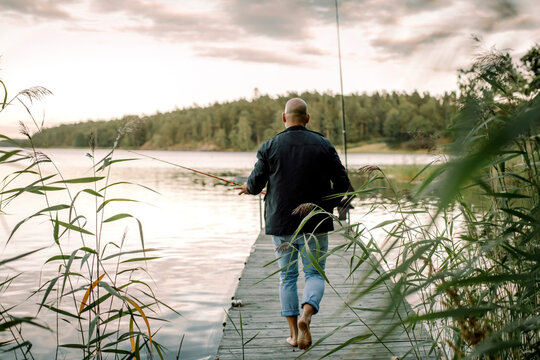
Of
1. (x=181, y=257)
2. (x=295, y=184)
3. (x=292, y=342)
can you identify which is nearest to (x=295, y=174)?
(x=295, y=184)

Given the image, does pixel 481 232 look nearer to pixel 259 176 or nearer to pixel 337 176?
pixel 337 176

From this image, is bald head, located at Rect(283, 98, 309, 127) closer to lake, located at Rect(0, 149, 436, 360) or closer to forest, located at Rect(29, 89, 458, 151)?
forest, located at Rect(29, 89, 458, 151)

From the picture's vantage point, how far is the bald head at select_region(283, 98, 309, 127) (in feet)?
12.0

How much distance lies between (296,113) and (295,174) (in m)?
0.50

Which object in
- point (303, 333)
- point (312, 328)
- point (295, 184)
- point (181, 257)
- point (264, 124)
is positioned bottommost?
point (181, 257)

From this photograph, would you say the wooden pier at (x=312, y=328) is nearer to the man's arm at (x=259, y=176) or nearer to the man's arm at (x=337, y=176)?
the man's arm at (x=337, y=176)

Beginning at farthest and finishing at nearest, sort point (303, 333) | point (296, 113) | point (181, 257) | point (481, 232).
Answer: point (181, 257)
point (296, 113)
point (303, 333)
point (481, 232)

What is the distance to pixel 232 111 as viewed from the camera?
83438 millimetres

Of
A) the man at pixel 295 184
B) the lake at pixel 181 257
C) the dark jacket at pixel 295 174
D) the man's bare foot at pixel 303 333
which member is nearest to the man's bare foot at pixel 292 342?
the man at pixel 295 184

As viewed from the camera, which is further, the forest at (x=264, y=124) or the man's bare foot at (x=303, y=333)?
the man's bare foot at (x=303, y=333)

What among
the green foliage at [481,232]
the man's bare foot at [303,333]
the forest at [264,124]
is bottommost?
the man's bare foot at [303,333]

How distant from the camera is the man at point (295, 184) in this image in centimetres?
354

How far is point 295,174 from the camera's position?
355 centimetres

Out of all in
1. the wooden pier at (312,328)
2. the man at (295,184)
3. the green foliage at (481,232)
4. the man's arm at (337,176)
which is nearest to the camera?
the green foliage at (481,232)
